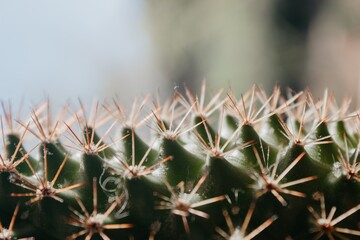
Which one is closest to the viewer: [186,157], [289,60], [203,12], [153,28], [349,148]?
[186,157]

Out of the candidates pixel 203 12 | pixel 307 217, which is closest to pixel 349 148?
pixel 307 217

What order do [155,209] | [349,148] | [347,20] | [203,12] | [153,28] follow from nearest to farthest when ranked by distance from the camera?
[155,209] < [349,148] < [347,20] < [203,12] < [153,28]

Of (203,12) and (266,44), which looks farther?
(203,12)

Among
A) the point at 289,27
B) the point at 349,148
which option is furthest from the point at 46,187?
the point at 289,27

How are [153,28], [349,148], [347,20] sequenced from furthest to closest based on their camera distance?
[153,28] < [347,20] < [349,148]

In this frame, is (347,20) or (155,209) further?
(347,20)

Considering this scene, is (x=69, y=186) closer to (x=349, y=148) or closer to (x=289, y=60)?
(x=349, y=148)

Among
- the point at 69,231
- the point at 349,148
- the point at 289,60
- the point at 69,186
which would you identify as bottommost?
the point at 69,231

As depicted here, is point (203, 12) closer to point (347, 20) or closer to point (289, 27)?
point (289, 27)

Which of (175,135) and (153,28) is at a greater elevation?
(153,28)
